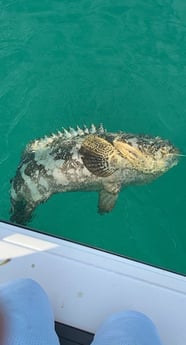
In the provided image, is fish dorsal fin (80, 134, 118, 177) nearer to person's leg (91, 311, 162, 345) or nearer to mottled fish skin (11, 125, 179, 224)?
mottled fish skin (11, 125, 179, 224)

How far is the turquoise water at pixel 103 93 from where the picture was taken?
4152mm

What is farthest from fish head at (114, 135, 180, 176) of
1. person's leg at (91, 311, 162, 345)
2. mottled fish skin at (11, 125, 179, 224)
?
person's leg at (91, 311, 162, 345)

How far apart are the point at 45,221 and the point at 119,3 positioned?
259cm

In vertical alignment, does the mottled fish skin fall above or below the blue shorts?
below

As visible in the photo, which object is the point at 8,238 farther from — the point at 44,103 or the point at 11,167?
the point at 44,103

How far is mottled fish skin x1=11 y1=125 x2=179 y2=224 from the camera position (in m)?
3.81

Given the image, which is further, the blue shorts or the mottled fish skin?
the mottled fish skin

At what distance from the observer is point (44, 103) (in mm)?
4789

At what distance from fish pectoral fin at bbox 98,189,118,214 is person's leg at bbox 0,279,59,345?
1.56 m

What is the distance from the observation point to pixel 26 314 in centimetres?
216

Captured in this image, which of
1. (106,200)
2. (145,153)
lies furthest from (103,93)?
(106,200)

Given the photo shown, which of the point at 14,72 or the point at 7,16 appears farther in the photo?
the point at 7,16

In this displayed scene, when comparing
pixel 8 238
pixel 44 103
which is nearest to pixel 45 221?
pixel 44 103

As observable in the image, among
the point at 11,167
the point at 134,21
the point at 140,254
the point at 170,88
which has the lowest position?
the point at 140,254
